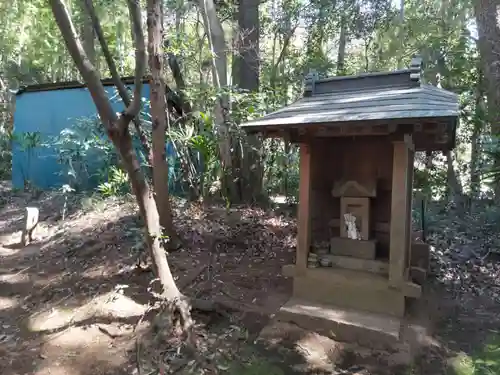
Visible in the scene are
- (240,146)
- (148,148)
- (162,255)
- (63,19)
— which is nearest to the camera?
(63,19)

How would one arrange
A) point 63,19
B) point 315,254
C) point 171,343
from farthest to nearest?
point 315,254 → point 171,343 → point 63,19

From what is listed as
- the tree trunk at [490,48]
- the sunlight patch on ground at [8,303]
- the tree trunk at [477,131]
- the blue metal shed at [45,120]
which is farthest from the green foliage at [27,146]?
the tree trunk at [490,48]

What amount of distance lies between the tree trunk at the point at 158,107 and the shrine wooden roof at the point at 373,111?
1.52 meters

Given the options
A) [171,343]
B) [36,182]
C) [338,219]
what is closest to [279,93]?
[338,219]

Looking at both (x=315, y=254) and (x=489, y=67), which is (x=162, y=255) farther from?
(x=489, y=67)

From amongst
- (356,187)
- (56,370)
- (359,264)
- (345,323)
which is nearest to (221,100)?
(356,187)

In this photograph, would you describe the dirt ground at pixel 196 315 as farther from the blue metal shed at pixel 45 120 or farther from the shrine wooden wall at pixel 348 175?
the blue metal shed at pixel 45 120

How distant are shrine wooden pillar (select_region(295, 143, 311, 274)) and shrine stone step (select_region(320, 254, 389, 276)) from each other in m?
0.22

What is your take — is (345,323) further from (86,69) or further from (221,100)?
(221,100)

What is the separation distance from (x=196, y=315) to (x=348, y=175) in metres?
2.10

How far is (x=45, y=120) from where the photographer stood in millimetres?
9383

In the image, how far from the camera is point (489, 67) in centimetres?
714

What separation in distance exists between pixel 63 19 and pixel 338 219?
319cm

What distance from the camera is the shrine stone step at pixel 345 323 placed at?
3.30 m
